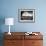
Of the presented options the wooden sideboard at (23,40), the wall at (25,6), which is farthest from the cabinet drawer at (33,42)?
the wall at (25,6)

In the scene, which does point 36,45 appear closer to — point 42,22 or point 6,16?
point 42,22

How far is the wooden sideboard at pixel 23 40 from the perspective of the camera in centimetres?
401

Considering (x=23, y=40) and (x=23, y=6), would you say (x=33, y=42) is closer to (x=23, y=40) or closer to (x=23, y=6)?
(x=23, y=40)

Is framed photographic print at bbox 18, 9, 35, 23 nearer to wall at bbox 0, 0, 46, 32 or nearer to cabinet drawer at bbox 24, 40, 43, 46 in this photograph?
wall at bbox 0, 0, 46, 32

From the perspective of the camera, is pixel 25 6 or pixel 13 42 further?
pixel 25 6

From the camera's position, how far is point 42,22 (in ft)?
15.1

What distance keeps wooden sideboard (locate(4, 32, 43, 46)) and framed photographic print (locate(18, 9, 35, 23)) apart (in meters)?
0.76

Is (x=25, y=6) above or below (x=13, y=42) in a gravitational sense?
above

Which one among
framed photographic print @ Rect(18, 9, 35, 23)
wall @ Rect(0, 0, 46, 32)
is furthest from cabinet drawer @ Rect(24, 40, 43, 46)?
framed photographic print @ Rect(18, 9, 35, 23)

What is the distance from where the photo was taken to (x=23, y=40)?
13.2 feet

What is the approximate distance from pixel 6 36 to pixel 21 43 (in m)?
0.52

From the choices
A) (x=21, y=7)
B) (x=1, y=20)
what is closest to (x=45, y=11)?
(x=21, y=7)

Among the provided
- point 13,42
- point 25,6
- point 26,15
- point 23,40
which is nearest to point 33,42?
point 23,40

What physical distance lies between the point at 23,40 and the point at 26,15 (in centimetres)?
99
